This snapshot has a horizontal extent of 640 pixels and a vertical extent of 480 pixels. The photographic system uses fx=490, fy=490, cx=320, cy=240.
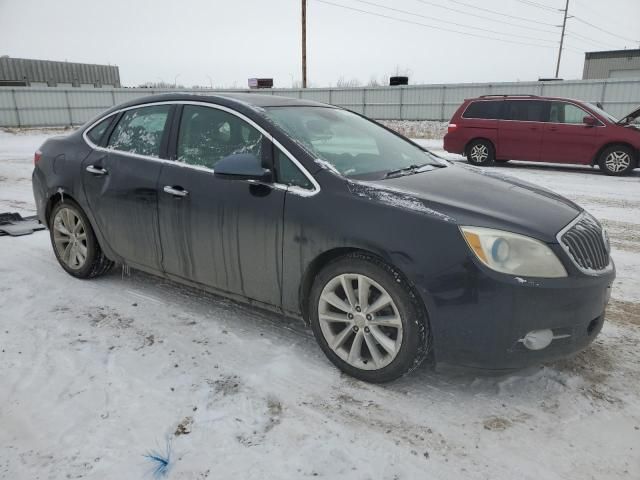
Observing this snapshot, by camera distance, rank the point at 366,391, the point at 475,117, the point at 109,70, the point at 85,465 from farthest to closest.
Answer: the point at 109,70 < the point at 475,117 < the point at 366,391 < the point at 85,465

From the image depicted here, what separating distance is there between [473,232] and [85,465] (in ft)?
6.77

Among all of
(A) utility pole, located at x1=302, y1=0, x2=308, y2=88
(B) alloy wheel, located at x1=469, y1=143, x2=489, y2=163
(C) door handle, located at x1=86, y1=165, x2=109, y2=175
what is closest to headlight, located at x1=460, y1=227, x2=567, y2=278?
(C) door handle, located at x1=86, y1=165, x2=109, y2=175

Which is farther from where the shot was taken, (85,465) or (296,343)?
(296,343)

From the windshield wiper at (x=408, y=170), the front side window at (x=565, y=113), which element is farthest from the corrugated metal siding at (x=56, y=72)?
the windshield wiper at (x=408, y=170)

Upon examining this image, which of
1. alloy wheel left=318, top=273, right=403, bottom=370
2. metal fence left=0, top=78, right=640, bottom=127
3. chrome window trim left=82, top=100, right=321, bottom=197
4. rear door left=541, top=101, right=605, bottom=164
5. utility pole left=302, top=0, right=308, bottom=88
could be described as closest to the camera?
alloy wheel left=318, top=273, right=403, bottom=370

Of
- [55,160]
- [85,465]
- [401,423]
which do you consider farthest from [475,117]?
[85,465]

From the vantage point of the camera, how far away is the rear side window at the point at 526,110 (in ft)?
37.9

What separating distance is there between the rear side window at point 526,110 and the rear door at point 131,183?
10.3 meters

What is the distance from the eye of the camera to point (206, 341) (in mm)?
3225

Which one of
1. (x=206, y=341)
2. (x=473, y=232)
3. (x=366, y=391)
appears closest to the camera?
(x=473, y=232)

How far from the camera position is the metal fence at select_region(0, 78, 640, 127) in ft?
77.3

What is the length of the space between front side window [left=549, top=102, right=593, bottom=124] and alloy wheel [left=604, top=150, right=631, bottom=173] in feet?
3.41

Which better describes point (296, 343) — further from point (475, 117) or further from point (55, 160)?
point (475, 117)

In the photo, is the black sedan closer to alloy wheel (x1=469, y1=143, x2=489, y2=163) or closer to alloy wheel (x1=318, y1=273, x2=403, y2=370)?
alloy wheel (x1=318, y1=273, x2=403, y2=370)
